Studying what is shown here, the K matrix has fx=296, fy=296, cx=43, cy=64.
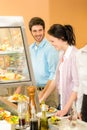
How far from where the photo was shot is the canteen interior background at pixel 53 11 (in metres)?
4.63

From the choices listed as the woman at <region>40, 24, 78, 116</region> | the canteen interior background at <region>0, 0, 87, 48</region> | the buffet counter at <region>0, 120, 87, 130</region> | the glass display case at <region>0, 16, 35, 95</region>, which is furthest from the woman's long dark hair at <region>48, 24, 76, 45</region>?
the canteen interior background at <region>0, 0, 87, 48</region>

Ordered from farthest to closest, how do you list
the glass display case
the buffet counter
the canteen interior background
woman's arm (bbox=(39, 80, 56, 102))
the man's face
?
1. the canteen interior background
2. the man's face
3. woman's arm (bbox=(39, 80, 56, 102))
4. the glass display case
5. the buffet counter

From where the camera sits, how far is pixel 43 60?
340cm

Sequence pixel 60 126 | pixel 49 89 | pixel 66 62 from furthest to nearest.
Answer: pixel 49 89, pixel 66 62, pixel 60 126

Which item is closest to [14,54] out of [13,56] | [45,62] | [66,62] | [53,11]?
[13,56]

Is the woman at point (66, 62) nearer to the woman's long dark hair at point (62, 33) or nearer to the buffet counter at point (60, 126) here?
the woman's long dark hair at point (62, 33)

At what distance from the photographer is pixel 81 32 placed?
207 inches

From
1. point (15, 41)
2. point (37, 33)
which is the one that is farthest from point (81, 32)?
point (15, 41)

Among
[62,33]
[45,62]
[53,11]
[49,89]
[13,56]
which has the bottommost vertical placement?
[49,89]

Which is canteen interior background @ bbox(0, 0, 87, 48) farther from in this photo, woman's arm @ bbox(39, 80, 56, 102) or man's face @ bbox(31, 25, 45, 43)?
woman's arm @ bbox(39, 80, 56, 102)

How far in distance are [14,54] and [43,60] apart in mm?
1308

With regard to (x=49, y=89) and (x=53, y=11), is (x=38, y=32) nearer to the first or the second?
(x=49, y=89)

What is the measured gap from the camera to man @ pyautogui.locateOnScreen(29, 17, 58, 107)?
130 inches

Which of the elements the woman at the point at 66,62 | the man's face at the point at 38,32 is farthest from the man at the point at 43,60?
the woman at the point at 66,62
